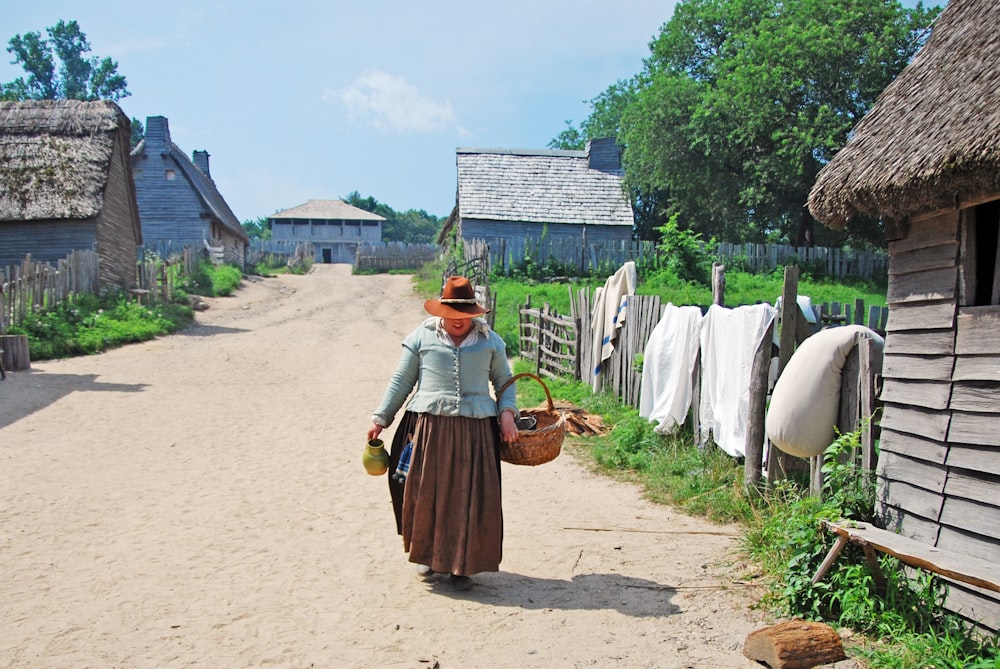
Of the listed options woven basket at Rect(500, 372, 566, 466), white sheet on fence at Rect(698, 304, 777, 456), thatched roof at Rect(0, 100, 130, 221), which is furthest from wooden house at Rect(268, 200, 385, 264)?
woven basket at Rect(500, 372, 566, 466)

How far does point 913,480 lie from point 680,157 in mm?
25822

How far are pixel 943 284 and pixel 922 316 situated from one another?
0.73ft

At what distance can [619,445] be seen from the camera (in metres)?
7.96

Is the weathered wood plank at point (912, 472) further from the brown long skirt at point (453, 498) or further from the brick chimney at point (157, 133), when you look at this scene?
the brick chimney at point (157, 133)

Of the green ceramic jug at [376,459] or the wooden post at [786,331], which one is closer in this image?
the green ceramic jug at [376,459]

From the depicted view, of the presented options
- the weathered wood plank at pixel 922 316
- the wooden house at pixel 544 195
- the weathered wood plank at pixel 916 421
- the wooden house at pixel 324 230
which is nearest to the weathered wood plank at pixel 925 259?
the weathered wood plank at pixel 922 316

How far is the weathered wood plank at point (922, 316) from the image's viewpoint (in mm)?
4082

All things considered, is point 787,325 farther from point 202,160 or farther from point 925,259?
point 202,160

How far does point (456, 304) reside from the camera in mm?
4656

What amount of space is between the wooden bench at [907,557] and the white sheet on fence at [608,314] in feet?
18.3

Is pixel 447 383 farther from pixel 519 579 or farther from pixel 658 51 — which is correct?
pixel 658 51

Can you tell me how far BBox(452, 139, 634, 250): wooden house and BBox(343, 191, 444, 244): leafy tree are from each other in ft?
147

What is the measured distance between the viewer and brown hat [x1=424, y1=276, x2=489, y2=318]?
462 centimetres

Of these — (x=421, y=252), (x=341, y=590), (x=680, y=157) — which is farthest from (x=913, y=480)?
(x=421, y=252)
